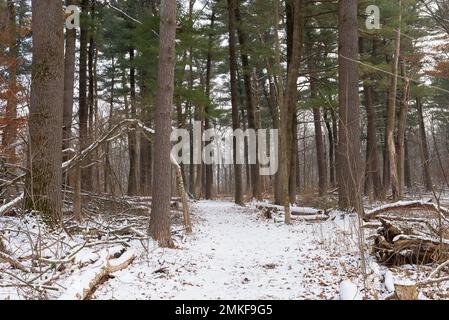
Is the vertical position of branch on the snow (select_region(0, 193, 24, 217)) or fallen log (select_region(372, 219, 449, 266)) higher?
branch on the snow (select_region(0, 193, 24, 217))

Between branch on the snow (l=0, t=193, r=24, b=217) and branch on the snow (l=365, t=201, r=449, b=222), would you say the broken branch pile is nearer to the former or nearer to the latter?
branch on the snow (l=365, t=201, r=449, b=222)

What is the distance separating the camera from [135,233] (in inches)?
290

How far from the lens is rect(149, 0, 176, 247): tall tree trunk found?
732 centimetres

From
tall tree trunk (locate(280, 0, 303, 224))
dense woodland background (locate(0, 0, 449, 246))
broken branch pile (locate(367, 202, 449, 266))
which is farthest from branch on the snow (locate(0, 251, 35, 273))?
tall tree trunk (locate(280, 0, 303, 224))

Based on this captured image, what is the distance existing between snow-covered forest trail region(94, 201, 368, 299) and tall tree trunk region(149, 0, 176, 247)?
0.72 meters

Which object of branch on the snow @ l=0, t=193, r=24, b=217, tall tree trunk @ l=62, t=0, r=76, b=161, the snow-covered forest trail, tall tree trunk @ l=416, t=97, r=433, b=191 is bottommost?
the snow-covered forest trail

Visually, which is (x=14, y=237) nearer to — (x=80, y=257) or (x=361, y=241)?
(x=80, y=257)

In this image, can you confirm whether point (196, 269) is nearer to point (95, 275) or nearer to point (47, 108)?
point (95, 275)

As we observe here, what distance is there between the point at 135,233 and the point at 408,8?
48.0 feet

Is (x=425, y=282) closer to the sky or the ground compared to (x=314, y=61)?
closer to the ground

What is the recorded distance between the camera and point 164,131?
7.41m

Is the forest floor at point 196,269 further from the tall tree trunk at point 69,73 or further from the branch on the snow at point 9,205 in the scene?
the tall tree trunk at point 69,73

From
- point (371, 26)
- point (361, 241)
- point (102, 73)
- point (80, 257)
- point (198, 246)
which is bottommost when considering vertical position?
point (198, 246)
